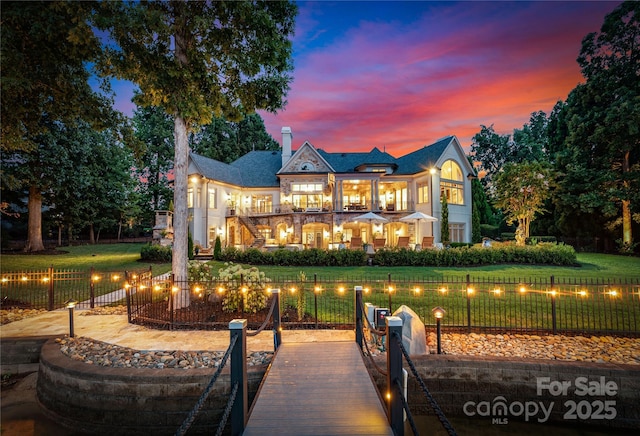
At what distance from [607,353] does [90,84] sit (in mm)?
18650

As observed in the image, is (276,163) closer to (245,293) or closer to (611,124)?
(245,293)

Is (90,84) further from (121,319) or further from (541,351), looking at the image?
(541,351)

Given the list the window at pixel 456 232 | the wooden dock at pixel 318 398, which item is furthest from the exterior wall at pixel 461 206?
the wooden dock at pixel 318 398

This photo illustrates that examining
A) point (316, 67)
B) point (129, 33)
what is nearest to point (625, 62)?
point (316, 67)

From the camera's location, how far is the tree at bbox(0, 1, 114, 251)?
29.4 feet

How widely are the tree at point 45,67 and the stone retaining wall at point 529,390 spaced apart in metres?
12.5

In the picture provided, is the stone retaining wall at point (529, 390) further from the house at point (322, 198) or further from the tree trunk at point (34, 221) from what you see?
the tree trunk at point (34, 221)

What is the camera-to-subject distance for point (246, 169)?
106 feet

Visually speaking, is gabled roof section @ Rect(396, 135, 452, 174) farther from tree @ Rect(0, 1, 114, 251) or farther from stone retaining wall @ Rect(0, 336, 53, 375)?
stone retaining wall @ Rect(0, 336, 53, 375)

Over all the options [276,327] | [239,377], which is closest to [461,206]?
[276,327]

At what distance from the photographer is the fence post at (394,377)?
371 cm

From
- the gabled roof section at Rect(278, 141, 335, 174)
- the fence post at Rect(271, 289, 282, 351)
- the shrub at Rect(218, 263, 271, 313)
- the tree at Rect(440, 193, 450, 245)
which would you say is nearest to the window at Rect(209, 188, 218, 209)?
the gabled roof section at Rect(278, 141, 335, 174)

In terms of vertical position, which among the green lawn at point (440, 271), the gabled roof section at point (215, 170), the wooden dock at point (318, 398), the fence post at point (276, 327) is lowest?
the wooden dock at point (318, 398)

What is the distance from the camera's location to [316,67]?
1981 cm
